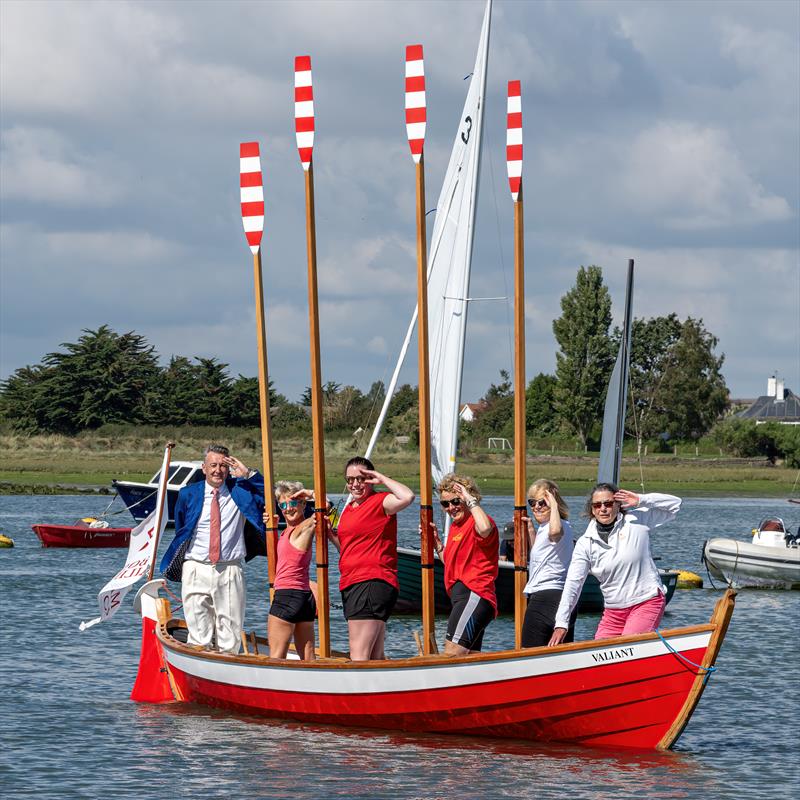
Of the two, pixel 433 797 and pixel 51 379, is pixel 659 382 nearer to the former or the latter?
pixel 51 379

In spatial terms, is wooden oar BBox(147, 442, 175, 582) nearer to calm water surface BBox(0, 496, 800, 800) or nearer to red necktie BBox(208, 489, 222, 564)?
red necktie BBox(208, 489, 222, 564)

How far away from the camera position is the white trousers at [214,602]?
1452 centimetres

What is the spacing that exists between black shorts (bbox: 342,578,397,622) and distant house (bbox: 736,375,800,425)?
140 metres

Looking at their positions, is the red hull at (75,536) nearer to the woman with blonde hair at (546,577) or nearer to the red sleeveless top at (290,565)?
the red sleeveless top at (290,565)

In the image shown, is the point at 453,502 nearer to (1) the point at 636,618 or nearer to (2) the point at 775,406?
(1) the point at 636,618

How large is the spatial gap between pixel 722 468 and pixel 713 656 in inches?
3089

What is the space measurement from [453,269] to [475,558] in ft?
43.5

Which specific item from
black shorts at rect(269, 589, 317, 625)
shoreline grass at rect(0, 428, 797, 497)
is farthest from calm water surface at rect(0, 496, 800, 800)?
shoreline grass at rect(0, 428, 797, 497)

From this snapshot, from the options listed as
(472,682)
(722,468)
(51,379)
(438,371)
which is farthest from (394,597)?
(51,379)

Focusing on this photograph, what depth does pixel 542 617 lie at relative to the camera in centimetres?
1280

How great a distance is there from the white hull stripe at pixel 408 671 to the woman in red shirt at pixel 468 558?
304 mm

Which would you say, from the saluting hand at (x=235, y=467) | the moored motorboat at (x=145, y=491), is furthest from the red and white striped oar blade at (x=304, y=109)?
the moored motorboat at (x=145, y=491)

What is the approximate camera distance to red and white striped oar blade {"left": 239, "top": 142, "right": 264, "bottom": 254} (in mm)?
15391

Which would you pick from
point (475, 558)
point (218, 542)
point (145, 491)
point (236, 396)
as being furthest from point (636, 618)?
point (236, 396)
